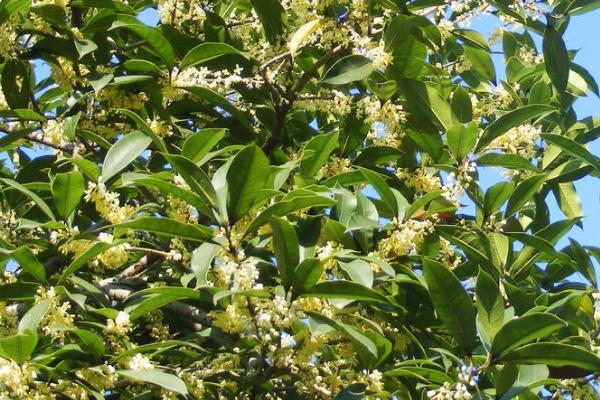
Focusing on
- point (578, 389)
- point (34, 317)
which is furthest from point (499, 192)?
point (34, 317)

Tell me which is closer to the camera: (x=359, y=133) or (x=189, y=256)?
(x=189, y=256)

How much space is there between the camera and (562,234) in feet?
10.5

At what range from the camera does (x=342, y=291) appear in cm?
228

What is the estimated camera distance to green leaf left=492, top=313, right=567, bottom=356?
221 centimetres

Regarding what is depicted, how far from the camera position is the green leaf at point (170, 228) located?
231 centimetres

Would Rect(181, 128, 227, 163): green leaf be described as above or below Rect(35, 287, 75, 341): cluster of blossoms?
above

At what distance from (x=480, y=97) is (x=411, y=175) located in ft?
2.21

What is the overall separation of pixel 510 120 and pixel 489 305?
74 centimetres

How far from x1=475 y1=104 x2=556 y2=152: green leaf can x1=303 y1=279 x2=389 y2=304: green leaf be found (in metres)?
0.81

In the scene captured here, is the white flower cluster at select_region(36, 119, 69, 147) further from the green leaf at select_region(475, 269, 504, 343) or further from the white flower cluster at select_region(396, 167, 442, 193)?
the green leaf at select_region(475, 269, 504, 343)

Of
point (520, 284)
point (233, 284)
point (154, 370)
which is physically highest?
point (233, 284)

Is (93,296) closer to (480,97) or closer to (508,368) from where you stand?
(508,368)

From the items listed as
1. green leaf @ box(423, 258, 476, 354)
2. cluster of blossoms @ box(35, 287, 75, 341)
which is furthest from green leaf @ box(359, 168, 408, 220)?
cluster of blossoms @ box(35, 287, 75, 341)

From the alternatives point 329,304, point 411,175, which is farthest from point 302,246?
point 411,175
